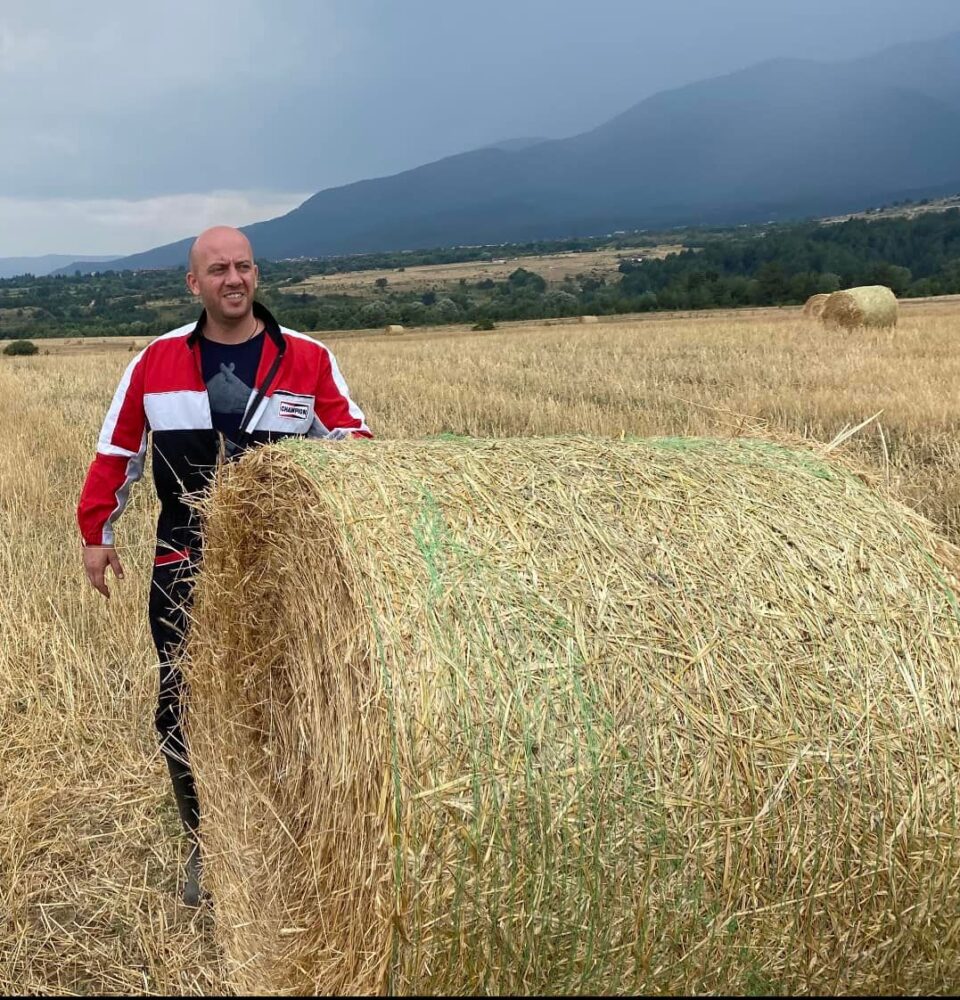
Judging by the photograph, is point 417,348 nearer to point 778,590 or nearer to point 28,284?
point 778,590

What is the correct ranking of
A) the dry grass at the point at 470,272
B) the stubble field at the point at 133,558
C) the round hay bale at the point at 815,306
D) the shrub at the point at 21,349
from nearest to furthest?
1. the stubble field at the point at 133,558
2. the round hay bale at the point at 815,306
3. the shrub at the point at 21,349
4. the dry grass at the point at 470,272

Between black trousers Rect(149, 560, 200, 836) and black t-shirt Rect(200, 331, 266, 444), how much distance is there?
21.5 inches

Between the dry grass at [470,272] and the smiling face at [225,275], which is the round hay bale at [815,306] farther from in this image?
the dry grass at [470,272]

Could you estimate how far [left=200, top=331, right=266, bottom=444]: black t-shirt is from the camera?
3.65 m

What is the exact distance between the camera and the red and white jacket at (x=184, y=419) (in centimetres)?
360

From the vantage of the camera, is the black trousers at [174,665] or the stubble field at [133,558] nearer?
the stubble field at [133,558]

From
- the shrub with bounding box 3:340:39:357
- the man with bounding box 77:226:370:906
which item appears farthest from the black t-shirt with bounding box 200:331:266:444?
the shrub with bounding box 3:340:39:357

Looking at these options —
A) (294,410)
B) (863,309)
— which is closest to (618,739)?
(294,410)

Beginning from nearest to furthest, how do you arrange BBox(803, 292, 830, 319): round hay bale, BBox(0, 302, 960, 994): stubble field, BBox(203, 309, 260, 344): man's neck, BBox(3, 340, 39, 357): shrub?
BBox(0, 302, 960, 994): stubble field
BBox(203, 309, 260, 344): man's neck
BBox(803, 292, 830, 319): round hay bale
BBox(3, 340, 39, 357): shrub

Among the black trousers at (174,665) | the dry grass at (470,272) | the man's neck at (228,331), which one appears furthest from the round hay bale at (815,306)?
the dry grass at (470,272)

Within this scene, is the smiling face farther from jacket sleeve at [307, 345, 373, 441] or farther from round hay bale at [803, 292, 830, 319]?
round hay bale at [803, 292, 830, 319]

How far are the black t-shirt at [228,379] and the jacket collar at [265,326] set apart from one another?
0.05 metres

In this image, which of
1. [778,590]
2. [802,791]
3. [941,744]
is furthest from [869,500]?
[802,791]

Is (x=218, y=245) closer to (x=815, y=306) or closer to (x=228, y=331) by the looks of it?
(x=228, y=331)
